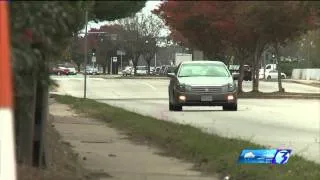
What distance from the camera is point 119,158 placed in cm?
1037

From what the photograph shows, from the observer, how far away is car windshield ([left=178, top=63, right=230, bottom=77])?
646 centimetres

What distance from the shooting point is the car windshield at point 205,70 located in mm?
6465

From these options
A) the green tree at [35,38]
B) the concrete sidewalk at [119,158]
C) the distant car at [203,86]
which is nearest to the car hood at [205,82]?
the distant car at [203,86]

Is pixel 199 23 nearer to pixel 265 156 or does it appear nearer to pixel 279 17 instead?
pixel 279 17

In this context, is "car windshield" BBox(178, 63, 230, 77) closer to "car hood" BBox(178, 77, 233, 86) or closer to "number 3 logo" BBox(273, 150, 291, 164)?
"car hood" BBox(178, 77, 233, 86)

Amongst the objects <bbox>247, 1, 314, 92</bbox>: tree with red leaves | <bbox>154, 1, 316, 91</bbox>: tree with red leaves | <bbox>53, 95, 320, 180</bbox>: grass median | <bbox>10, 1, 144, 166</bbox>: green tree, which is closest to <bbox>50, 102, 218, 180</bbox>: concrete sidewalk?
<bbox>53, 95, 320, 180</bbox>: grass median

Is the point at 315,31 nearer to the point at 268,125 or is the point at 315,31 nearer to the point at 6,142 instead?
the point at 6,142

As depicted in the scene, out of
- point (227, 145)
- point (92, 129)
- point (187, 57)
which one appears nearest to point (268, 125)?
point (92, 129)

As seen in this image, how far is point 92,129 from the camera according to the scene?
1513cm

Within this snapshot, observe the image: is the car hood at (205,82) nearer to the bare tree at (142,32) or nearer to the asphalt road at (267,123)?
the bare tree at (142,32)

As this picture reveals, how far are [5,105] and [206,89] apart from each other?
3677mm

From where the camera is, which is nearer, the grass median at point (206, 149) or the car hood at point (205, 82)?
the car hood at point (205, 82)

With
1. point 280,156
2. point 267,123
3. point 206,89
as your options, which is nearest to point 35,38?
point 206,89

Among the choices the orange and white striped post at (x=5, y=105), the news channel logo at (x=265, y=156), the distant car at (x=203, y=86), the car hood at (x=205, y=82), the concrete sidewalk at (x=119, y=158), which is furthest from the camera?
the concrete sidewalk at (x=119, y=158)
